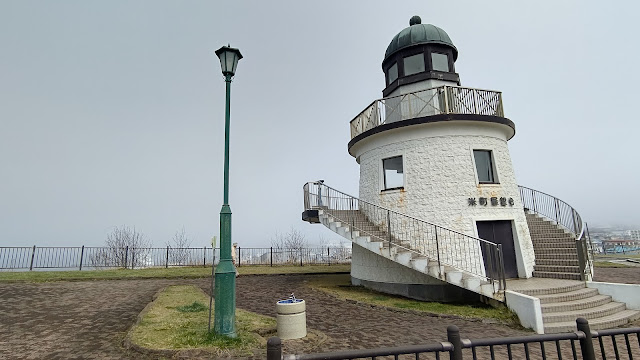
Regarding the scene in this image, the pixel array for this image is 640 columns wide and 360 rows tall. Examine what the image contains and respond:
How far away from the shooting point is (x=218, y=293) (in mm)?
6160

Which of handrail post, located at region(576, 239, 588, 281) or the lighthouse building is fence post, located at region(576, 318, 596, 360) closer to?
the lighthouse building

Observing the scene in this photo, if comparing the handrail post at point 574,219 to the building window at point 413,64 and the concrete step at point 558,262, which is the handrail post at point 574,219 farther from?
the building window at point 413,64

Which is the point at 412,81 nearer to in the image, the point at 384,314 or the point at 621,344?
the point at 384,314

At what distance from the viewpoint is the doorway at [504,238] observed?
11.2m

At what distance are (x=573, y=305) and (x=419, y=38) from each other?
10869mm

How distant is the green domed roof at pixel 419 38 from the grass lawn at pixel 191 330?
1204cm

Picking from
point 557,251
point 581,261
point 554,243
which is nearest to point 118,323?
point 581,261

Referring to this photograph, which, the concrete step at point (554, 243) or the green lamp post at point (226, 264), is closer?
the green lamp post at point (226, 264)

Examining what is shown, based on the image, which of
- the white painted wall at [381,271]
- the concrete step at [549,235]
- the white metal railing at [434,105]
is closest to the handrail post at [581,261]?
the concrete step at [549,235]

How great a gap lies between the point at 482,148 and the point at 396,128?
312 centimetres

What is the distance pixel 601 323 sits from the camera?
7.75 meters

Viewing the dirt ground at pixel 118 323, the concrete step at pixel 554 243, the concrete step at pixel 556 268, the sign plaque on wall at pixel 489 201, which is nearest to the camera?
the dirt ground at pixel 118 323

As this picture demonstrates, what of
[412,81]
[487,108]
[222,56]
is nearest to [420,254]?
[487,108]

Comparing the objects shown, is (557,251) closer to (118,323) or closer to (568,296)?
(568,296)
